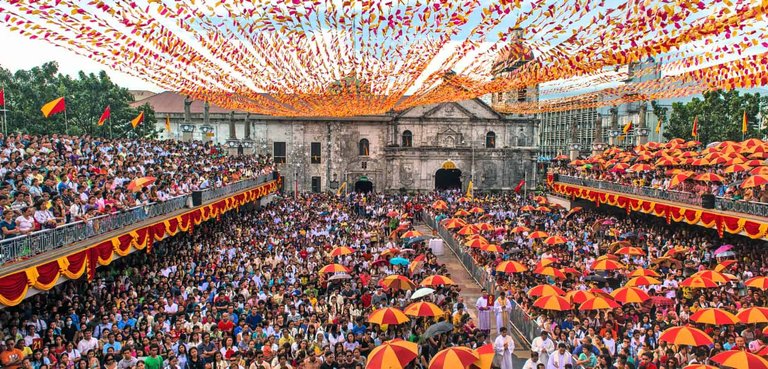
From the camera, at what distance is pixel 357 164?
6178 centimetres

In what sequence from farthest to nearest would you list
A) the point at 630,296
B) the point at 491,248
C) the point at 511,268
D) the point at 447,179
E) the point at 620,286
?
1. the point at 447,179
2. the point at 491,248
3. the point at 620,286
4. the point at 511,268
5. the point at 630,296

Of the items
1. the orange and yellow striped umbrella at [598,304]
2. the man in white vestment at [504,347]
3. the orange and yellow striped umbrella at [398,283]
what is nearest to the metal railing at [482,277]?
the orange and yellow striped umbrella at [598,304]

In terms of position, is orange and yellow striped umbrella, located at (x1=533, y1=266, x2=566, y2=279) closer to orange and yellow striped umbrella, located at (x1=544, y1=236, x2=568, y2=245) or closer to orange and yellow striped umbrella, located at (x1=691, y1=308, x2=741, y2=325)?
orange and yellow striped umbrella, located at (x1=691, y1=308, x2=741, y2=325)

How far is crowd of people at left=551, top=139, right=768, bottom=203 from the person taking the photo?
24.9 m

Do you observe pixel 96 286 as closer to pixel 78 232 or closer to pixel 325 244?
pixel 78 232

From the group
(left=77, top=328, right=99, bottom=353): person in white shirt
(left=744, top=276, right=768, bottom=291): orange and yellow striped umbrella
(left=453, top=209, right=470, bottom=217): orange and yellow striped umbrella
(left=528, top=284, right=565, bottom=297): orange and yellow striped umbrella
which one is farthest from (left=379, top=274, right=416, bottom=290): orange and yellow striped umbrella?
(left=453, top=209, right=470, bottom=217): orange and yellow striped umbrella

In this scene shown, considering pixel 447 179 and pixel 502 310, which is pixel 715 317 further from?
pixel 447 179

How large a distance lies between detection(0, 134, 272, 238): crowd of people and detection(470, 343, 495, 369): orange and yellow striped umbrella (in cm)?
852

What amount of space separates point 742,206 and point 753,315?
423 inches

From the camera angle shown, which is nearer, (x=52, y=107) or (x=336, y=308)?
(x=336, y=308)

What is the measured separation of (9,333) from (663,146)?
114 feet

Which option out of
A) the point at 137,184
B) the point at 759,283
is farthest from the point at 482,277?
the point at 137,184

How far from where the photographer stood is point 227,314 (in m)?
13.7

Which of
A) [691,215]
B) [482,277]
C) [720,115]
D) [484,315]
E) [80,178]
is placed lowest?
[482,277]
